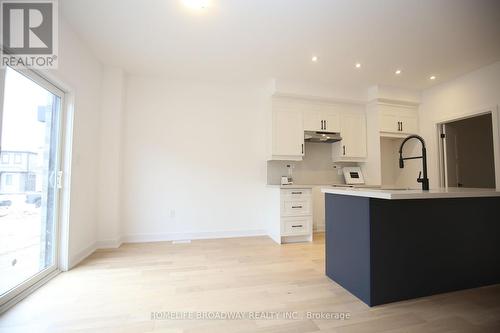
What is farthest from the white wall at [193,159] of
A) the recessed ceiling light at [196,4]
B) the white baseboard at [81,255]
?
the recessed ceiling light at [196,4]

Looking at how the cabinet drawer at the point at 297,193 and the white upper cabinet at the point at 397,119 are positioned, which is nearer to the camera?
the cabinet drawer at the point at 297,193

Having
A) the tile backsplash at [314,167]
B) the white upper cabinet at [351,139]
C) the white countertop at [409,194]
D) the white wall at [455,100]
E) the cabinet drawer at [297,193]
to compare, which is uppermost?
the white wall at [455,100]

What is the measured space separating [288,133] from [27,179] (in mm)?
3515

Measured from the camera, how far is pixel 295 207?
3695 mm

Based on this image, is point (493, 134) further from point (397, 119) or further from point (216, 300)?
point (216, 300)

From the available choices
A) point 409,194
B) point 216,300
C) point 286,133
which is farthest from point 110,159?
point 409,194

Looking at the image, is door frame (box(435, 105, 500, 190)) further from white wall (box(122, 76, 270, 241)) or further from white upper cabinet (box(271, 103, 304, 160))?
white wall (box(122, 76, 270, 241))

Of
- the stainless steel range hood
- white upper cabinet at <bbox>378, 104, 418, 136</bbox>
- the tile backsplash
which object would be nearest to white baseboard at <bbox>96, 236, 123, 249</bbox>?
the tile backsplash

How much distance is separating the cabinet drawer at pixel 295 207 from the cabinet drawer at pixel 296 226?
0.33 feet

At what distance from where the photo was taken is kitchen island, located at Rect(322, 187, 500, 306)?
1.77m

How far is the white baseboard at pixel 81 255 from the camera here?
2580 mm

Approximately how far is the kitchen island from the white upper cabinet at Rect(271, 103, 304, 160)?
1808mm

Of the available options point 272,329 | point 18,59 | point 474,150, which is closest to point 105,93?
point 18,59

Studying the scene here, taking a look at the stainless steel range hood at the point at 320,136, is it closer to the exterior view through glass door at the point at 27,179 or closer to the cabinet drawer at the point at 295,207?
the cabinet drawer at the point at 295,207
